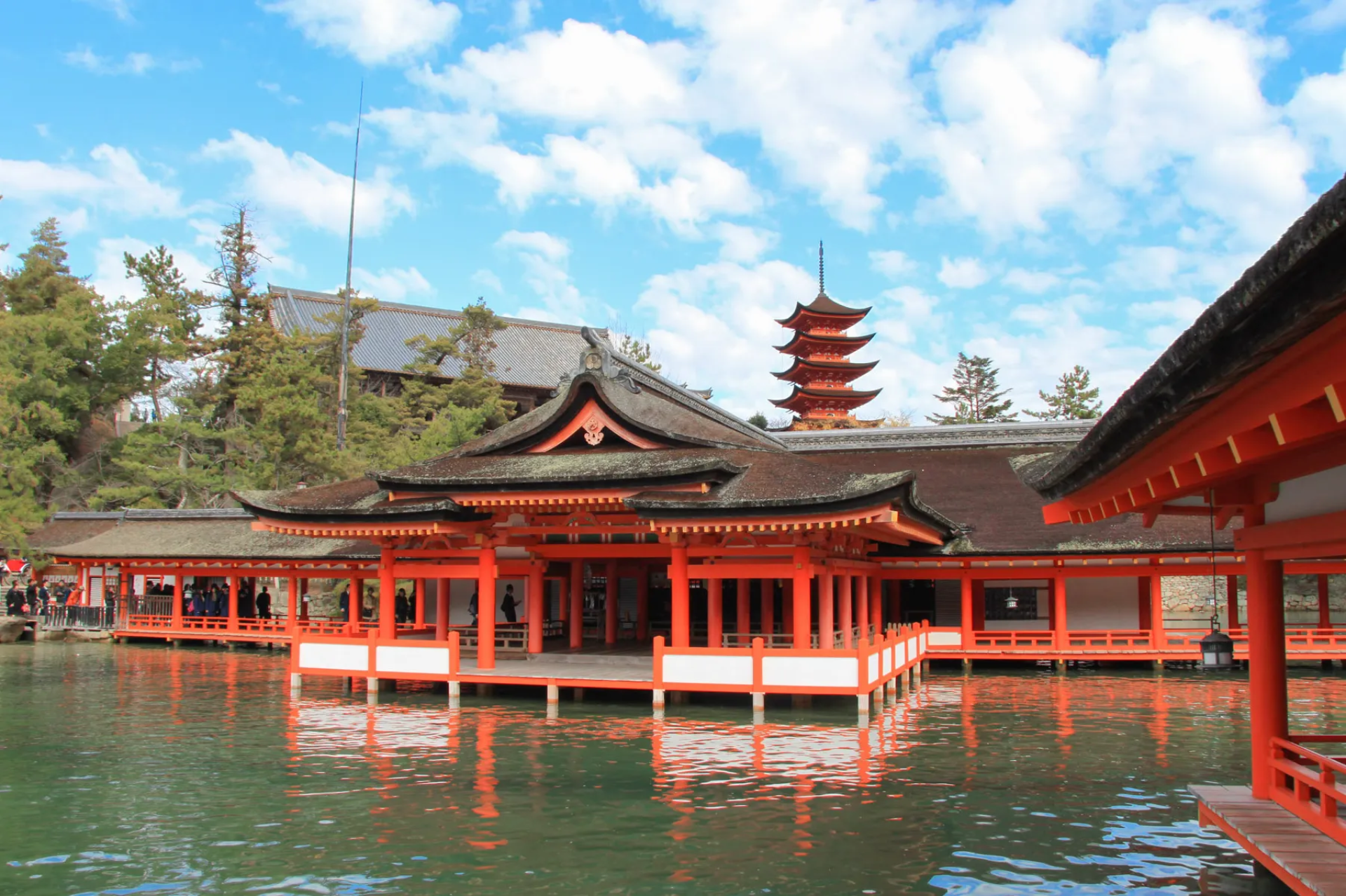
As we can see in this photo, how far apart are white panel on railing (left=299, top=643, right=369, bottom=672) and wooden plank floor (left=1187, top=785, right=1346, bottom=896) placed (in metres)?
15.0

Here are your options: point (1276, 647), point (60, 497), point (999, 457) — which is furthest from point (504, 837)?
point (60, 497)

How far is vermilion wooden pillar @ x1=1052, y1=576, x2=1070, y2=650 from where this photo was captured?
2380cm

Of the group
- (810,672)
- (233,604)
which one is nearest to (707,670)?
(810,672)

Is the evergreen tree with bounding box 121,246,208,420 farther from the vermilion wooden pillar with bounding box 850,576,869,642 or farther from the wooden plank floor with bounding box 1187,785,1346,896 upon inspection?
the wooden plank floor with bounding box 1187,785,1346,896

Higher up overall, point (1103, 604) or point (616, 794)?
point (1103, 604)

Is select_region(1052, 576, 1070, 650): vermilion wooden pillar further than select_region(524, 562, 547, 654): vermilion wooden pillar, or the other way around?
select_region(1052, 576, 1070, 650): vermilion wooden pillar

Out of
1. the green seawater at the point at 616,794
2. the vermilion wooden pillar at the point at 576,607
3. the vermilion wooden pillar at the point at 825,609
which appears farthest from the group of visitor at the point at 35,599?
the vermilion wooden pillar at the point at 825,609

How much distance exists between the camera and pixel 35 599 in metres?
32.7

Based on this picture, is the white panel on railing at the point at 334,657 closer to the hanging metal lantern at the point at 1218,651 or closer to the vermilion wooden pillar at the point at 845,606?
the vermilion wooden pillar at the point at 845,606

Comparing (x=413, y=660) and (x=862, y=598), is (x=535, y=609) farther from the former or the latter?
(x=862, y=598)

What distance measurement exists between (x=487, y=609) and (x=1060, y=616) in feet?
42.4

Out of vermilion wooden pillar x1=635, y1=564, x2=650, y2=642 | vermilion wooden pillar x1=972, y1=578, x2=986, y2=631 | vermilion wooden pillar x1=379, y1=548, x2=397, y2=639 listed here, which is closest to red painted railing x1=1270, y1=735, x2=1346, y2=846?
vermilion wooden pillar x1=379, y1=548, x2=397, y2=639

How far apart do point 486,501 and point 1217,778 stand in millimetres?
11899

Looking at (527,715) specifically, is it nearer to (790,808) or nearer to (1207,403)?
(790,808)
